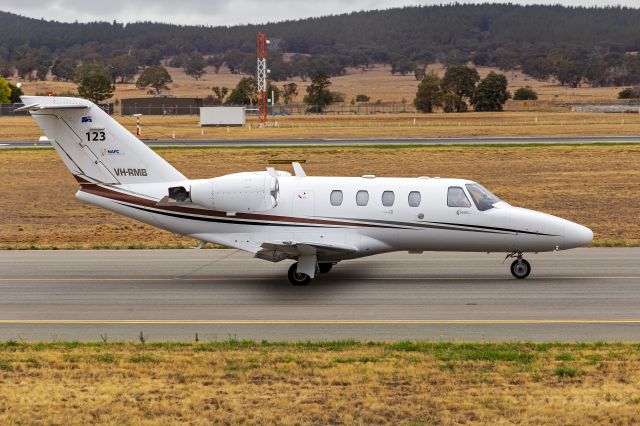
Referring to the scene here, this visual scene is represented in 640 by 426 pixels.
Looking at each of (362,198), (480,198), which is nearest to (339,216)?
(362,198)

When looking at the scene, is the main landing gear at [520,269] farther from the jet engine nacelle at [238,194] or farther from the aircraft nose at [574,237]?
the jet engine nacelle at [238,194]

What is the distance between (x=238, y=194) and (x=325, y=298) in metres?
3.57

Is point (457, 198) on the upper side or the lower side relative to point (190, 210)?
upper

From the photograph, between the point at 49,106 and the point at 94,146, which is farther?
the point at 94,146

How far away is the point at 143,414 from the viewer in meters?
12.0

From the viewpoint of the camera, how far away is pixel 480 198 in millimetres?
22859

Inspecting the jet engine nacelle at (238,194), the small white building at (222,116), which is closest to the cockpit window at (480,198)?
the jet engine nacelle at (238,194)

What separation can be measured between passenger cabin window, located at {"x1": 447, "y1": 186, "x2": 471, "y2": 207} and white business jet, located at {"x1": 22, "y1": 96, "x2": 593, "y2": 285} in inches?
0.9

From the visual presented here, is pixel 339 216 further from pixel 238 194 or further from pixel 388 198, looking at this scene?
pixel 238 194

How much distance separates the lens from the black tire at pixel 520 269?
2272cm

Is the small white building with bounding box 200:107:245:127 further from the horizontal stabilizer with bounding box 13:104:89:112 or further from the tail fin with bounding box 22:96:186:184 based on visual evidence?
the horizontal stabilizer with bounding box 13:104:89:112

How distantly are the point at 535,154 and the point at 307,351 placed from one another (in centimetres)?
4051

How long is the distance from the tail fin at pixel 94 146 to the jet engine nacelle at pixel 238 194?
145cm

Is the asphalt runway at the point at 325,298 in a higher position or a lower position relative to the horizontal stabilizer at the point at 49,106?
lower
